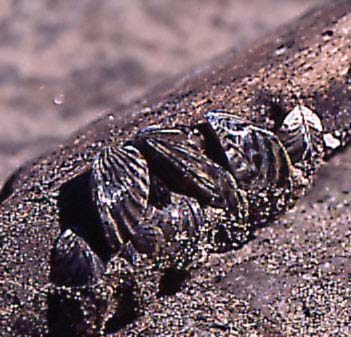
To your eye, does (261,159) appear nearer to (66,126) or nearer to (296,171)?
(296,171)

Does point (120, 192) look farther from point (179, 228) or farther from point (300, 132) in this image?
point (300, 132)

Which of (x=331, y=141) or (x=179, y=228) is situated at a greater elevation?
(x=331, y=141)

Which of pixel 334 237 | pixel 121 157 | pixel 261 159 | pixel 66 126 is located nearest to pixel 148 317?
pixel 121 157

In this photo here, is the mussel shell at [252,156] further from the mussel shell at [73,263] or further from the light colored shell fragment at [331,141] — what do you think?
the mussel shell at [73,263]

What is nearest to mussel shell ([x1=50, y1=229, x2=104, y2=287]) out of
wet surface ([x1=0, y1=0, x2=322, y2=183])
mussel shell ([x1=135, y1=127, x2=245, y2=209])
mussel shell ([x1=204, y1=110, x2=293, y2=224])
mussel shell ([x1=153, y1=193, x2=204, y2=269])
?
mussel shell ([x1=153, y1=193, x2=204, y2=269])

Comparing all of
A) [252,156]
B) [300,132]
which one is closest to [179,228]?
[252,156]

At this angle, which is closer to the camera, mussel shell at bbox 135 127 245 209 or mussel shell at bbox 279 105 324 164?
mussel shell at bbox 135 127 245 209

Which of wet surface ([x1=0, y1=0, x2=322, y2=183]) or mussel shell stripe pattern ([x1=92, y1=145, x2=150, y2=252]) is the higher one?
wet surface ([x1=0, y1=0, x2=322, y2=183])

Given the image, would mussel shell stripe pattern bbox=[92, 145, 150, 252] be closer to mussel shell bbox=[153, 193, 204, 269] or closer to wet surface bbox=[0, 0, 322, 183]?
mussel shell bbox=[153, 193, 204, 269]
